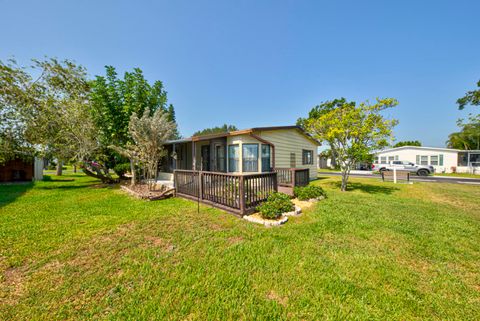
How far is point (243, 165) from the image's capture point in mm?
9578

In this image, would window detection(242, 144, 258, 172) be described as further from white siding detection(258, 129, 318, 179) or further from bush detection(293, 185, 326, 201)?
bush detection(293, 185, 326, 201)

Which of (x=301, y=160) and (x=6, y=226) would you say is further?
(x=301, y=160)

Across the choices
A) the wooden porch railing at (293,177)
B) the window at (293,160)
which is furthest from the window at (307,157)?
the wooden porch railing at (293,177)

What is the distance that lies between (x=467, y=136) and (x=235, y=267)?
4499 centimetres

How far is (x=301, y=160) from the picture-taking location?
13211 millimetres

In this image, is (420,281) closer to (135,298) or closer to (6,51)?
(135,298)

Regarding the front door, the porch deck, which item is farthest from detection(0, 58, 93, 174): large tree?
the porch deck

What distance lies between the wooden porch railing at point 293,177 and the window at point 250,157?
69.0 inches

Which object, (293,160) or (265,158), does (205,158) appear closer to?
(265,158)

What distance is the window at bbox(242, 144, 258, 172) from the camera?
9609 millimetres

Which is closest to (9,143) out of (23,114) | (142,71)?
(23,114)

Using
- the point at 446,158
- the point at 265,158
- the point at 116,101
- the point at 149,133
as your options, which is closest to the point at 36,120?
the point at 116,101

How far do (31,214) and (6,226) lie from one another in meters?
1.00

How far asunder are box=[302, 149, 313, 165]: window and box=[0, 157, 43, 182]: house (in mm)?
18499
